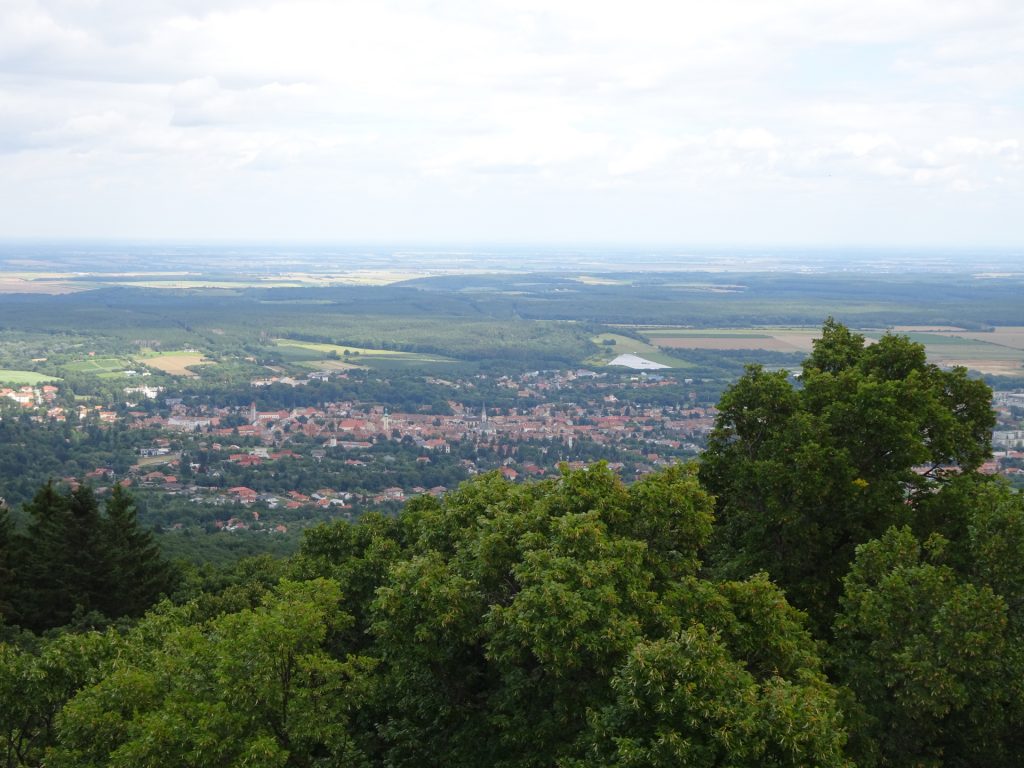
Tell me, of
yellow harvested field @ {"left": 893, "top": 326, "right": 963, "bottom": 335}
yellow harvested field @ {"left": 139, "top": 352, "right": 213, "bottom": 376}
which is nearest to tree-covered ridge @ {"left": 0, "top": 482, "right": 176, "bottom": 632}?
yellow harvested field @ {"left": 139, "top": 352, "right": 213, "bottom": 376}

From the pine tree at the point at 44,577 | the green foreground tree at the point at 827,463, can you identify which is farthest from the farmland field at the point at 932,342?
the pine tree at the point at 44,577

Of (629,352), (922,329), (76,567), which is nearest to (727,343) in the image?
(629,352)

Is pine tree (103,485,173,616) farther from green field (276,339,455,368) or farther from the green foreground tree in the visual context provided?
green field (276,339,455,368)

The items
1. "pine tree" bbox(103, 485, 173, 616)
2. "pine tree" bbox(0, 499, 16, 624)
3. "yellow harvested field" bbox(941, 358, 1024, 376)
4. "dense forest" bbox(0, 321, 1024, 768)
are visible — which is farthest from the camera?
"yellow harvested field" bbox(941, 358, 1024, 376)

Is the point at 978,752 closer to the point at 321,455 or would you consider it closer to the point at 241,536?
the point at 241,536

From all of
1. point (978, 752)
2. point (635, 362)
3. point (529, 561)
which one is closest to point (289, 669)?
point (529, 561)
